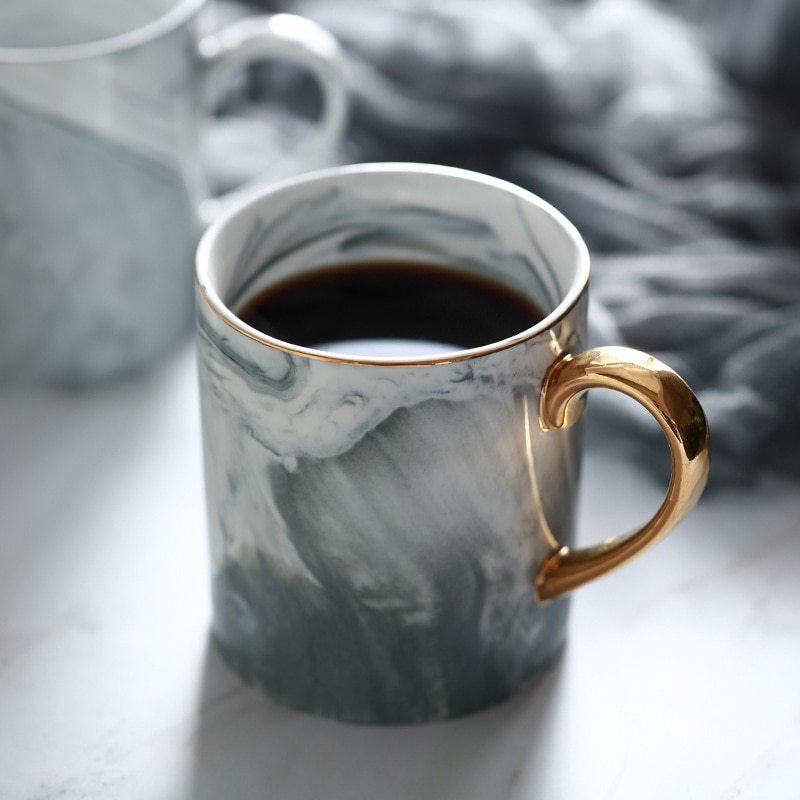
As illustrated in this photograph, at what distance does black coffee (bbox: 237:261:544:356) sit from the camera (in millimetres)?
490

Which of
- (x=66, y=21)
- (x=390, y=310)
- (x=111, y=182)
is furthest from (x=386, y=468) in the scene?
(x=66, y=21)

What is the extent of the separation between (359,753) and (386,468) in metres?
0.12

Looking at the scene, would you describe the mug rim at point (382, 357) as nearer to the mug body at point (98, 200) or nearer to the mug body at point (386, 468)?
the mug body at point (386, 468)

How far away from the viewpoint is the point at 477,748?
0.47 m

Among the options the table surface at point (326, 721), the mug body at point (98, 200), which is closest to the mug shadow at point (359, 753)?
the table surface at point (326, 721)

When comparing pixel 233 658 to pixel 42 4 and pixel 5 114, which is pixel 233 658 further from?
pixel 42 4

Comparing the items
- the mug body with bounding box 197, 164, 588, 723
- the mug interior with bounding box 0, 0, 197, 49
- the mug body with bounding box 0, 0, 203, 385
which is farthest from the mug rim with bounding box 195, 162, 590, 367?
the mug interior with bounding box 0, 0, 197, 49

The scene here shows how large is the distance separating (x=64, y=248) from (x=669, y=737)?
13.3 inches

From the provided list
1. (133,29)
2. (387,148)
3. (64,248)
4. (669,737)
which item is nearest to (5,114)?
(64,248)

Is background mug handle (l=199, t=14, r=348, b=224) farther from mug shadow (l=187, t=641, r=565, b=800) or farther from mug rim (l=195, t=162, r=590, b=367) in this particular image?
mug shadow (l=187, t=641, r=565, b=800)

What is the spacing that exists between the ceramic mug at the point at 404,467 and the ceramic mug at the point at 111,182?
0.42 ft

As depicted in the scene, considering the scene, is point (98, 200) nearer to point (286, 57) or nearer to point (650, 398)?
point (286, 57)

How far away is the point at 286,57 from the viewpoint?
25.6 inches

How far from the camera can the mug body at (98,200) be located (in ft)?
1.85
